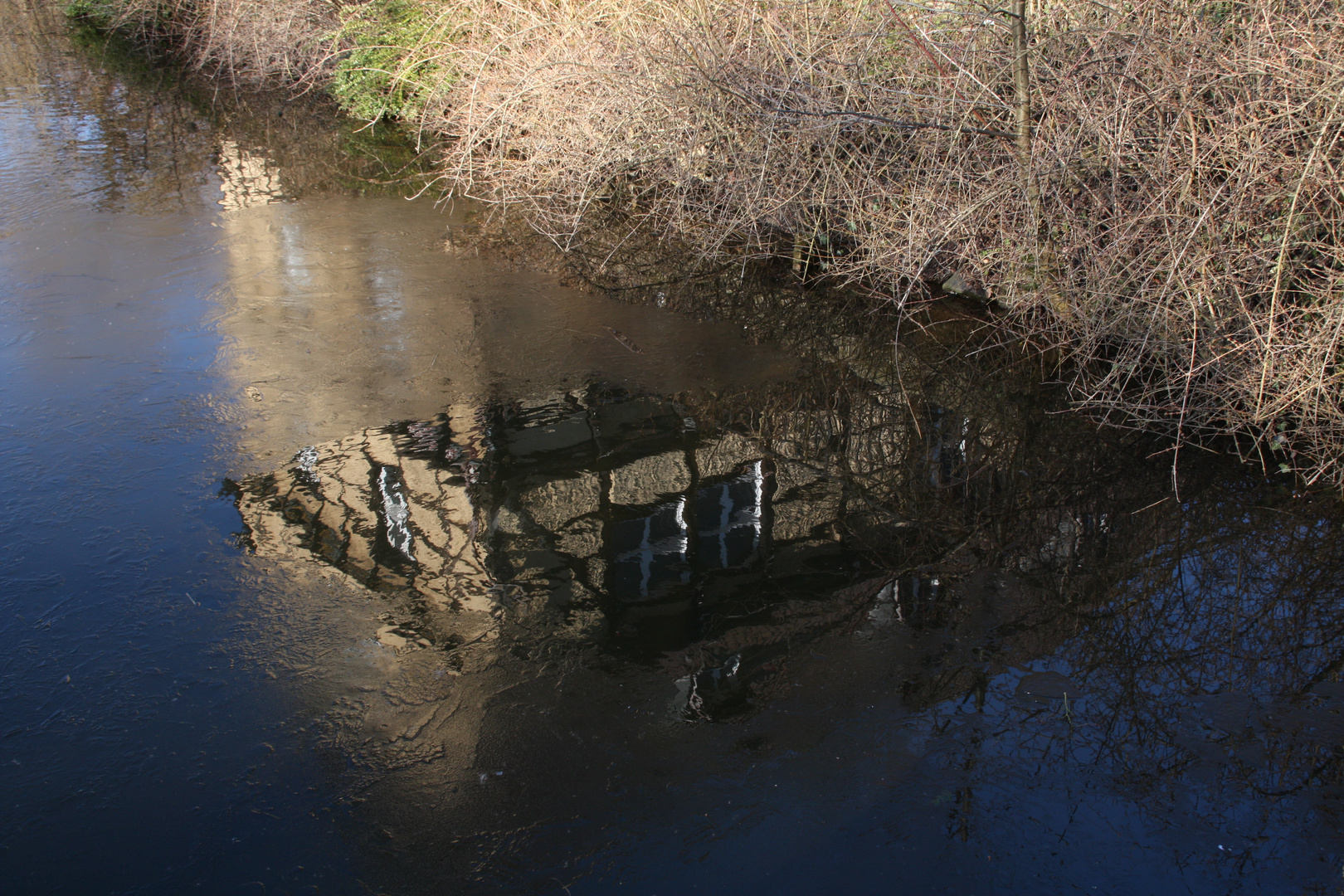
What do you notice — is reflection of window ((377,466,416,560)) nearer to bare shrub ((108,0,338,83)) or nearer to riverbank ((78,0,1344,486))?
riverbank ((78,0,1344,486))

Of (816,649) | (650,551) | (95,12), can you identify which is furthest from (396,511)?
(95,12)

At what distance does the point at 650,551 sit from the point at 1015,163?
4042 millimetres

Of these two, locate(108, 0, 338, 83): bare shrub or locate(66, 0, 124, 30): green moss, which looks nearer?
locate(108, 0, 338, 83): bare shrub

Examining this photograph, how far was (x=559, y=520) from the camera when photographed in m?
5.02

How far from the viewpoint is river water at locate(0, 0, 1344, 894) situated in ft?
10.6

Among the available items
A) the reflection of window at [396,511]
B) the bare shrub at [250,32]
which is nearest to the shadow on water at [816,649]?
the reflection of window at [396,511]

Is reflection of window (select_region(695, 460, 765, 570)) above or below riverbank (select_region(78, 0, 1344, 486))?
below

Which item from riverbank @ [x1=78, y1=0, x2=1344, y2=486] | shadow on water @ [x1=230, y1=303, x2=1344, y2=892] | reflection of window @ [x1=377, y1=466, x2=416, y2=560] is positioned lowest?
shadow on water @ [x1=230, y1=303, x2=1344, y2=892]

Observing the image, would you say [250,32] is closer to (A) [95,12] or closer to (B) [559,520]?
(A) [95,12]

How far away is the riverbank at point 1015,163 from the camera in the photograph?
17.6ft

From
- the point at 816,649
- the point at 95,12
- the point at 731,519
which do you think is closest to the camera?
the point at 816,649

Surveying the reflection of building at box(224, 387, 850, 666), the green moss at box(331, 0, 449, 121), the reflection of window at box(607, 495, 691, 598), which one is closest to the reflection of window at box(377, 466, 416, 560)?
the reflection of building at box(224, 387, 850, 666)

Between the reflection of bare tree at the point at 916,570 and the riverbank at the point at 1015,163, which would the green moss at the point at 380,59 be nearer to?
the riverbank at the point at 1015,163

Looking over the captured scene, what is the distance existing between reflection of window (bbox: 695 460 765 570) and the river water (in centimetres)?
3
